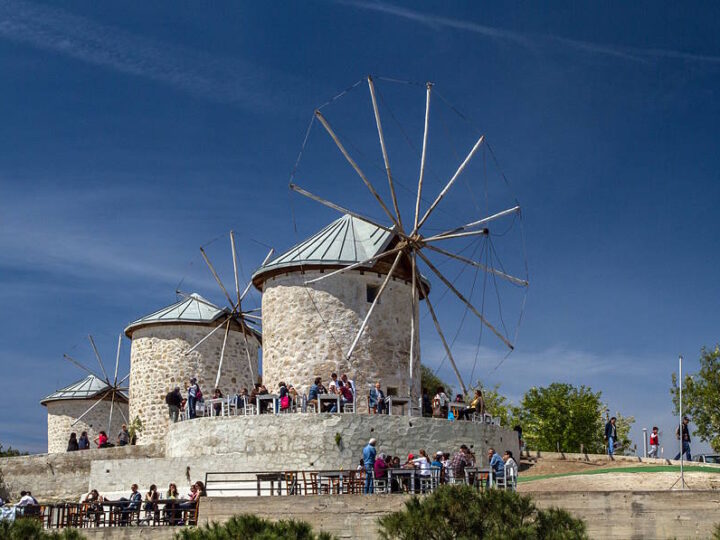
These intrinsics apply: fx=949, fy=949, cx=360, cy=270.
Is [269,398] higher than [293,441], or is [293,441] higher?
[269,398]

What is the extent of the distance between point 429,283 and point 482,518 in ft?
50.9

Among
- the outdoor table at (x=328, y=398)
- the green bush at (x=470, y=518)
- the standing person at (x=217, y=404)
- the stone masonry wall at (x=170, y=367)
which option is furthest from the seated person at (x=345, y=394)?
the stone masonry wall at (x=170, y=367)

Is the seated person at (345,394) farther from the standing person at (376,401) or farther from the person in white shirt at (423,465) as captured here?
Result: the person in white shirt at (423,465)

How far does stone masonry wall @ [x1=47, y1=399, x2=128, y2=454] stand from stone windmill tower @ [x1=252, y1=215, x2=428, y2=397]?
1516 cm

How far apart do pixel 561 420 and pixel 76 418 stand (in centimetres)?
2210

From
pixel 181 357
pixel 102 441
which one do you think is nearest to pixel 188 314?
pixel 181 357

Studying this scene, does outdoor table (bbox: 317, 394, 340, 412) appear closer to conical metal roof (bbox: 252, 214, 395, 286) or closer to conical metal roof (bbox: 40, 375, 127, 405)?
conical metal roof (bbox: 252, 214, 395, 286)

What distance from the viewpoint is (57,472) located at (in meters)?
30.3

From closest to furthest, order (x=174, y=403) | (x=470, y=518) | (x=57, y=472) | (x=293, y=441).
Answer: (x=470, y=518) → (x=293, y=441) → (x=174, y=403) → (x=57, y=472)

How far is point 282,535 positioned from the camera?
15.2m

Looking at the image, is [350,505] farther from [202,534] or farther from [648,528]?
[648,528]

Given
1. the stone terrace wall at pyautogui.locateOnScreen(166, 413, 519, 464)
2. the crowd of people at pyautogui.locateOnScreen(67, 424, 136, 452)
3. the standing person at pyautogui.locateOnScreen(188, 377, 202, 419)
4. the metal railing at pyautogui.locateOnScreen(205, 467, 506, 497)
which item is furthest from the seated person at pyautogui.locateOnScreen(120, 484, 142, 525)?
the crowd of people at pyautogui.locateOnScreen(67, 424, 136, 452)

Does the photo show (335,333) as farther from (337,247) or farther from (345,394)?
(345,394)

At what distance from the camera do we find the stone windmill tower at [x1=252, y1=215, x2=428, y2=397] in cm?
2808
